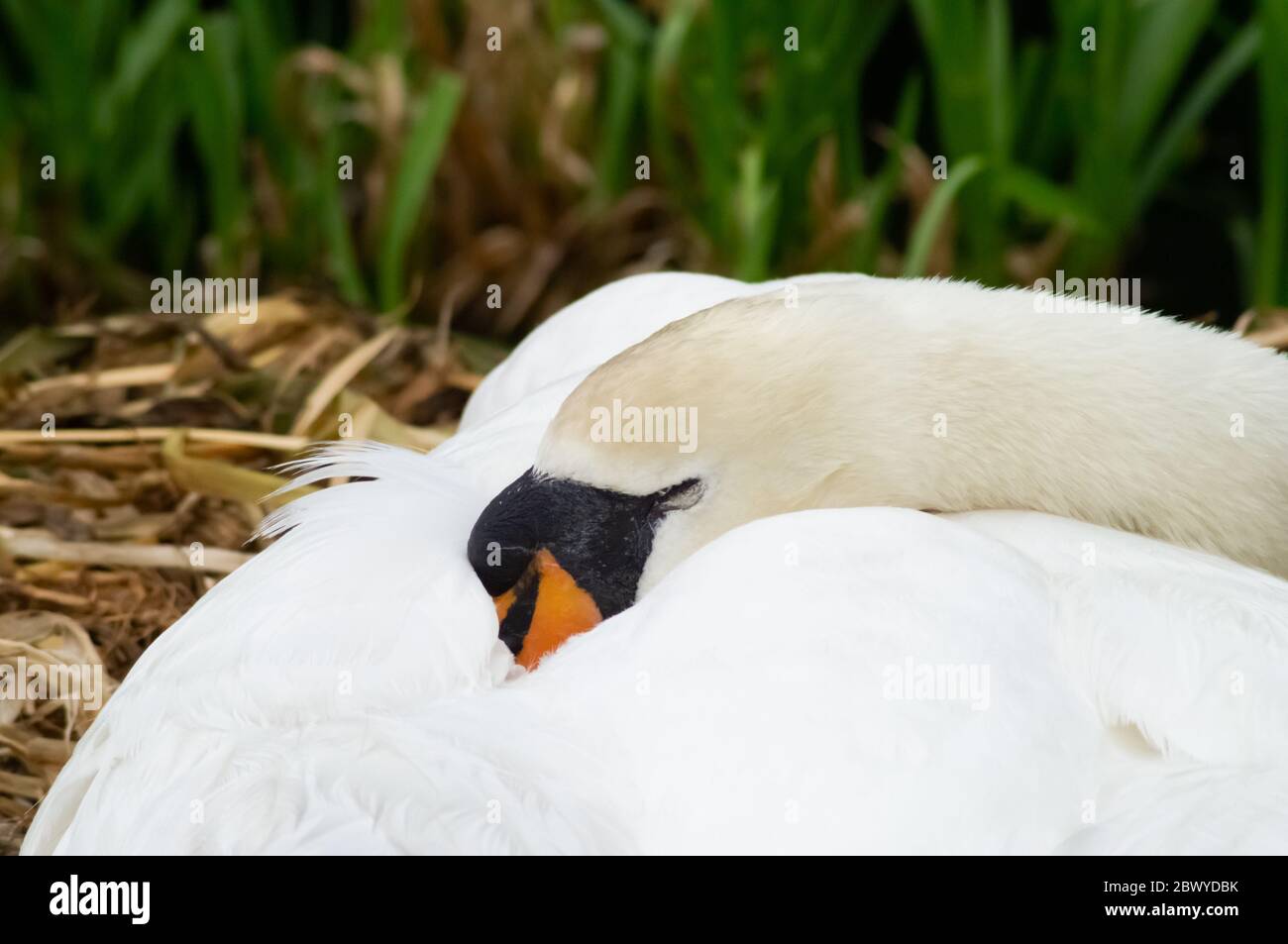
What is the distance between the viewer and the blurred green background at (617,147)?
2.91 metres

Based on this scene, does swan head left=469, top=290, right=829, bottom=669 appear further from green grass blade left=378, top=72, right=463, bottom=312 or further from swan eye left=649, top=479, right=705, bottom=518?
green grass blade left=378, top=72, right=463, bottom=312

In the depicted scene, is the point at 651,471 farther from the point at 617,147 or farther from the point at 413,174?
the point at 617,147

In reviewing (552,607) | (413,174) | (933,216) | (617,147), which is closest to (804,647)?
(552,607)

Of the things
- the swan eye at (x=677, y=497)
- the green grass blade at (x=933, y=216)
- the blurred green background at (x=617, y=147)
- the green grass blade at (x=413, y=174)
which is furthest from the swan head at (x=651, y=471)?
the green grass blade at (x=413, y=174)

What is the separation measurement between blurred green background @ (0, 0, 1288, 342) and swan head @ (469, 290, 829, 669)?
1476mm

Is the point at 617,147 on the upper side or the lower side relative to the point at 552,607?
upper

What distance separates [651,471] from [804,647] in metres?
0.35

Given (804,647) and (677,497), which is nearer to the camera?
(804,647)

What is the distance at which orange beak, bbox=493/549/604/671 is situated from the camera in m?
1.21

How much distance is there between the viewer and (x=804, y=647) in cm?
98

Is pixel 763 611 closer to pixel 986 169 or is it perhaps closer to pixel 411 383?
pixel 411 383

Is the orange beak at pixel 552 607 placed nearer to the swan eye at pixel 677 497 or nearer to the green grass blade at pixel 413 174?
the swan eye at pixel 677 497
